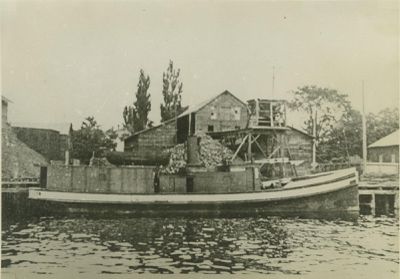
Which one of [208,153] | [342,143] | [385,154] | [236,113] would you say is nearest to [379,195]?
[385,154]

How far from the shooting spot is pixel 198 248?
953 cm

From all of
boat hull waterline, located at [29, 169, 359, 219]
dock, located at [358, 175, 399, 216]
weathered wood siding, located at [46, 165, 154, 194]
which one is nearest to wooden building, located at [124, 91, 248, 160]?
dock, located at [358, 175, 399, 216]

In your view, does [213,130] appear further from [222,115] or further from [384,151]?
[384,151]

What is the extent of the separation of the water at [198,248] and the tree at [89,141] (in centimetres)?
885

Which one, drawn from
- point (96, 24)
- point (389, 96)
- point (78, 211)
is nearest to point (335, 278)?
point (389, 96)

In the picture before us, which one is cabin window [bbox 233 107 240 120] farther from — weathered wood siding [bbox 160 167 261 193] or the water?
the water

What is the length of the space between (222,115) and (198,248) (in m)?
15.1

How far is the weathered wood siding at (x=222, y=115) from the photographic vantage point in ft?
78.7

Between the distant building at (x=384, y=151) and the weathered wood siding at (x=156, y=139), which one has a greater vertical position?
the weathered wood siding at (x=156, y=139)

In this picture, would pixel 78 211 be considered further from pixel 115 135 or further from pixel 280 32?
pixel 115 135

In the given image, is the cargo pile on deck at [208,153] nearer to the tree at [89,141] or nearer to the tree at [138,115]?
the tree at [138,115]

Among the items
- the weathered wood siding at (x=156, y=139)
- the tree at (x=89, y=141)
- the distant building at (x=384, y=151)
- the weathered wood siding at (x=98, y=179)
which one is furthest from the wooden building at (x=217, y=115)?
the weathered wood siding at (x=98, y=179)

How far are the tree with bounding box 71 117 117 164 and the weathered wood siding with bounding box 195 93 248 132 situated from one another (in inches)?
183

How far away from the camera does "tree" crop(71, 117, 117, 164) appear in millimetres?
21406
